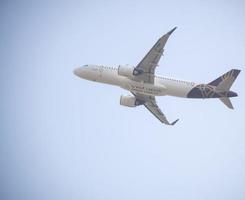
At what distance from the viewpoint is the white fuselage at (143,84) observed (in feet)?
178

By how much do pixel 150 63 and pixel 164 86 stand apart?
3.85 meters

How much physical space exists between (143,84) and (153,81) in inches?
55.6

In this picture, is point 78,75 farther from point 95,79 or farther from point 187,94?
point 187,94

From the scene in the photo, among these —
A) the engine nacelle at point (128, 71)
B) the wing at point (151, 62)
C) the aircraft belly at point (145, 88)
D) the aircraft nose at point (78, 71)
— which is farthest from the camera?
the aircraft nose at point (78, 71)

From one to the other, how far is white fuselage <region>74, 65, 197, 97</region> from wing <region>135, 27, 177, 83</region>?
3.39ft

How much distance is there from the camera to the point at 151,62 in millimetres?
52469

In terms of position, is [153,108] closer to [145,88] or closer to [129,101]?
[129,101]

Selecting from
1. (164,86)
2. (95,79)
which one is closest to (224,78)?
(164,86)

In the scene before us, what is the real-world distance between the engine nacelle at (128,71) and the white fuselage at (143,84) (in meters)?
1.72

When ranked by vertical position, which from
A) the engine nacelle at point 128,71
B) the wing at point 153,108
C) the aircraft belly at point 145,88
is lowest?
the wing at point 153,108

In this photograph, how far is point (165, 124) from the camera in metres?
59.5

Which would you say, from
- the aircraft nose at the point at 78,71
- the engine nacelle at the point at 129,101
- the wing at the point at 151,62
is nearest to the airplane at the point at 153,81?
the wing at the point at 151,62

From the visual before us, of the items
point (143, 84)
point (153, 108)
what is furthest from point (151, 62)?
point (153, 108)

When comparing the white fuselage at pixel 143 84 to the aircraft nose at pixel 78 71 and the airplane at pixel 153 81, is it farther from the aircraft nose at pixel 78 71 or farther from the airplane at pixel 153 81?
the aircraft nose at pixel 78 71
